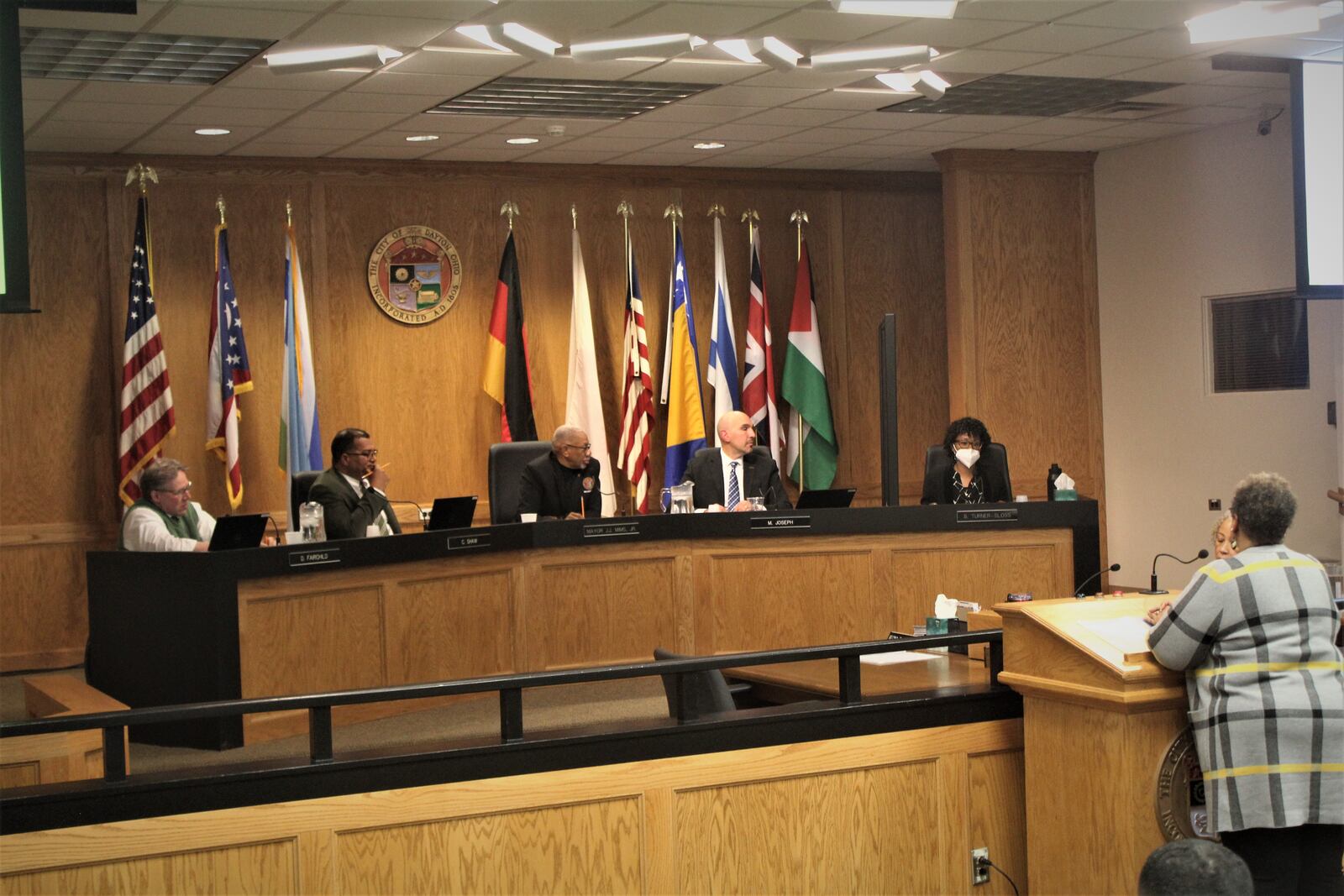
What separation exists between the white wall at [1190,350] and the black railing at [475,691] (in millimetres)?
5354

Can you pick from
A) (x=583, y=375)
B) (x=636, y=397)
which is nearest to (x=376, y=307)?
(x=583, y=375)

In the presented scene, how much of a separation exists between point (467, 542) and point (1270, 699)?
4.04m

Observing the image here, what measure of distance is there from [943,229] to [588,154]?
271 centimetres

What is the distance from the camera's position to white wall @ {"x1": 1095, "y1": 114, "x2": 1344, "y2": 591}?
28.4 feet

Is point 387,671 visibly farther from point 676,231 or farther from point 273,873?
point 676,231

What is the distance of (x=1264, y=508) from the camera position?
11.0ft

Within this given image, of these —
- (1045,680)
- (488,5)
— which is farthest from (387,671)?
(1045,680)

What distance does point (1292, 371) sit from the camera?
28.9ft

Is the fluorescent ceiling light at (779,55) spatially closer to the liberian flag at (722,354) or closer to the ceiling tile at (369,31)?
the ceiling tile at (369,31)

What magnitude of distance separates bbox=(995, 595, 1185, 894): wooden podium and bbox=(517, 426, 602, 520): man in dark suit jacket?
12.4ft

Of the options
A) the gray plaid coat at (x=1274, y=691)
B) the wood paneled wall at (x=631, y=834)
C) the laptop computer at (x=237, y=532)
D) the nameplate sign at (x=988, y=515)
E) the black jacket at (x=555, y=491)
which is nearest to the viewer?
the wood paneled wall at (x=631, y=834)

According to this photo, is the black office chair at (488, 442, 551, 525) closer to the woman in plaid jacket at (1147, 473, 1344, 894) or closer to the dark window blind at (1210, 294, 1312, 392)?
the dark window blind at (1210, 294, 1312, 392)

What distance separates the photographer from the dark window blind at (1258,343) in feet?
28.9

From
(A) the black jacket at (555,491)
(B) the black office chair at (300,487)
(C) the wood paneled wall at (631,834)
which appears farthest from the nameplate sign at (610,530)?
(C) the wood paneled wall at (631,834)
